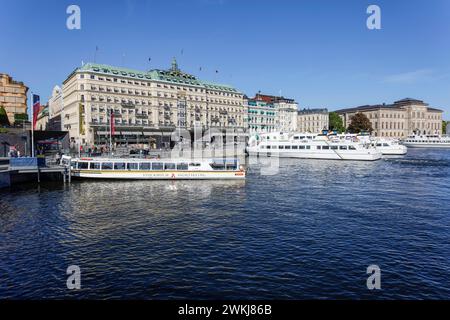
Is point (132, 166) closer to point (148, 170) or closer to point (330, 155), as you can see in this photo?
point (148, 170)

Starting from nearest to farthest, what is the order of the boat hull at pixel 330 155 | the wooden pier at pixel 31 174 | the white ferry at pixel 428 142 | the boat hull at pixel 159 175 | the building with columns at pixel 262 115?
1. the wooden pier at pixel 31 174
2. the boat hull at pixel 159 175
3. the boat hull at pixel 330 155
4. the white ferry at pixel 428 142
5. the building with columns at pixel 262 115

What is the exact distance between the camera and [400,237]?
26.5 meters

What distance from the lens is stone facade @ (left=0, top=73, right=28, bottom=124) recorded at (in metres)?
152

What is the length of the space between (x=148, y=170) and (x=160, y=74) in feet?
301

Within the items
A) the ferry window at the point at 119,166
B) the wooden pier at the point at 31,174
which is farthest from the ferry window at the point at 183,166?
the wooden pier at the point at 31,174

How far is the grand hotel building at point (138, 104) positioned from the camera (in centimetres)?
11325

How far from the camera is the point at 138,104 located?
4941 inches

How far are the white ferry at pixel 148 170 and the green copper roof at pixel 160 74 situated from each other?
70.6m

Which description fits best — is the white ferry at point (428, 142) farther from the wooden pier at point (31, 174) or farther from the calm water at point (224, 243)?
the wooden pier at point (31, 174)

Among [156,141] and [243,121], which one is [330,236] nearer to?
[156,141]

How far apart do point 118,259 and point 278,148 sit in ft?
307

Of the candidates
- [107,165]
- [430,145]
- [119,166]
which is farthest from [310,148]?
[430,145]
